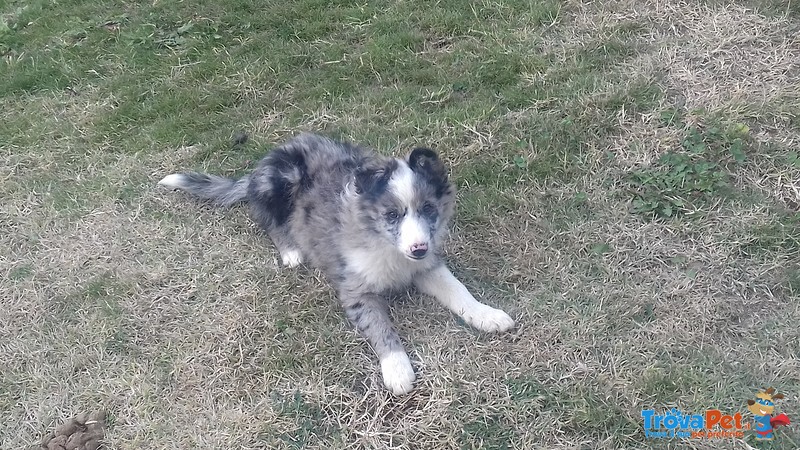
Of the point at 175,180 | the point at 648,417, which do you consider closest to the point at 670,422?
the point at 648,417

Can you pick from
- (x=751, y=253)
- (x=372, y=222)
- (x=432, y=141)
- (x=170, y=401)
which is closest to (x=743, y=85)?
(x=751, y=253)

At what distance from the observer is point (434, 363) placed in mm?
3039

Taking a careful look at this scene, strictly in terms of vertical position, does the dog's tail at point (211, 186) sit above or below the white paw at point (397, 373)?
above

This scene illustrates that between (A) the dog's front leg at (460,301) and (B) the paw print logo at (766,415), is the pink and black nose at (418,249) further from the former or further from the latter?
(B) the paw print logo at (766,415)

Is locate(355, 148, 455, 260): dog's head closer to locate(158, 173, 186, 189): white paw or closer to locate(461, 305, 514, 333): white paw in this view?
locate(461, 305, 514, 333): white paw

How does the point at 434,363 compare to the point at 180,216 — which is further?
the point at 180,216

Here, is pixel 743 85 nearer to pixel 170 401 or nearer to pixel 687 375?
pixel 687 375

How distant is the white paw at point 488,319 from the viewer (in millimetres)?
3125

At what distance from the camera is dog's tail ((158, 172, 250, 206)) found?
152 inches

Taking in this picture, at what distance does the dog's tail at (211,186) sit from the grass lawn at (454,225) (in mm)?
101

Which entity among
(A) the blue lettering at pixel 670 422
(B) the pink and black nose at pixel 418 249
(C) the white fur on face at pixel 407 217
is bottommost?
(A) the blue lettering at pixel 670 422

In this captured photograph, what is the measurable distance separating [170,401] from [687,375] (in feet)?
7.74

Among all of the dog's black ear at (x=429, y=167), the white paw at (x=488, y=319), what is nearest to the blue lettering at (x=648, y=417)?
the white paw at (x=488, y=319)

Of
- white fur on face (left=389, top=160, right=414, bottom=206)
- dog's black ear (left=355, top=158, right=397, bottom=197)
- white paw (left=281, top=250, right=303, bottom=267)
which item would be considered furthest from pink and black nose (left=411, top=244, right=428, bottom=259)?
white paw (left=281, top=250, right=303, bottom=267)
